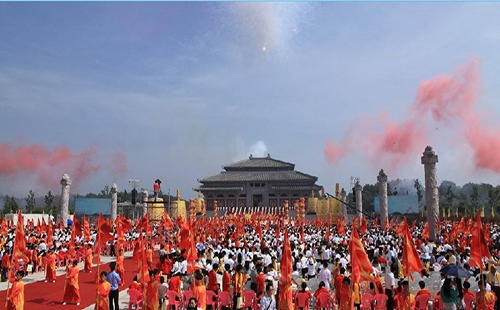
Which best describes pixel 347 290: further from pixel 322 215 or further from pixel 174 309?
pixel 322 215

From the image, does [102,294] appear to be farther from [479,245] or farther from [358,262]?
A: [479,245]

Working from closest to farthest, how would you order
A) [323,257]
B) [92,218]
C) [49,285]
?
[49,285]
[323,257]
[92,218]

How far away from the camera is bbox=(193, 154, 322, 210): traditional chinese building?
67562 mm

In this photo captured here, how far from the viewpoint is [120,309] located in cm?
1206

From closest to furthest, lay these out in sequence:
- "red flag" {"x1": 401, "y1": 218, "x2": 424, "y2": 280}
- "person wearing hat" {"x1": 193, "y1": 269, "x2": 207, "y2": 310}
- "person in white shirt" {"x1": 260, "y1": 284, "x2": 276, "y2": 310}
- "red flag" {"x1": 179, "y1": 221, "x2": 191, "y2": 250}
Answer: "person in white shirt" {"x1": 260, "y1": 284, "x2": 276, "y2": 310} < "red flag" {"x1": 401, "y1": 218, "x2": 424, "y2": 280} < "person wearing hat" {"x1": 193, "y1": 269, "x2": 207, "y2": 310} < "red flag" {"x1": 179, "y1": 221, "x2": 191, "y2": 250}

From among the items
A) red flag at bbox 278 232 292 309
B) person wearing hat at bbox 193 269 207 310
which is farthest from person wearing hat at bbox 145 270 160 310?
red flag at bbox 278 232 292 309

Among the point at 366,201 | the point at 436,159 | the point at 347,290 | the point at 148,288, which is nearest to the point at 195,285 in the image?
the point at 148,288

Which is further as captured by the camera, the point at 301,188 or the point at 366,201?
the point at 366,201

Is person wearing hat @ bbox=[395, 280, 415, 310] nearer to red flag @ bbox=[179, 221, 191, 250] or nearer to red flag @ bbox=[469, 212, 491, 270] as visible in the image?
red flag @ bbox=[469, 212, 491, 270]

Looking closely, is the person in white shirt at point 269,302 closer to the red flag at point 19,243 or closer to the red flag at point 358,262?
the red flag at point 358,262

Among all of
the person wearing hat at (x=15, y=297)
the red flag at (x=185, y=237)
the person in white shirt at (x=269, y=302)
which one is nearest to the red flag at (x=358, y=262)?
the person in white shirt at (x=269, y=302)

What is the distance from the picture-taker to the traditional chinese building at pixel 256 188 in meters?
67.6

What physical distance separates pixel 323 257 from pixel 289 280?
8330 mm

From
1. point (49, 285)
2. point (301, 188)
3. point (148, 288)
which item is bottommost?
point (49, 285)
